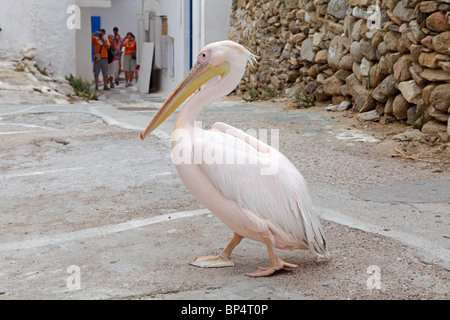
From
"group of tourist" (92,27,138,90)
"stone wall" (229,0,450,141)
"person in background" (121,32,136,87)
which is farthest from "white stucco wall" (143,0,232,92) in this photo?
"stone wall" (229,0,450,141)

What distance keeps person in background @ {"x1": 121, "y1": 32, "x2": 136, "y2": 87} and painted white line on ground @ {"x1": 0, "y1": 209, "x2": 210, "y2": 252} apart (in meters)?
16.0

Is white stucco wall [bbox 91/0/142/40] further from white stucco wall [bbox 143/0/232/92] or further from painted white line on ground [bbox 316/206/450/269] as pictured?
painted white line on ground [bbox 316/206/450/269]

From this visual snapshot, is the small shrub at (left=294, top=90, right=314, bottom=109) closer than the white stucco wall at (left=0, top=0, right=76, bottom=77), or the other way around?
the small shrub at (left=294, top=90, right=314, bottom=109)

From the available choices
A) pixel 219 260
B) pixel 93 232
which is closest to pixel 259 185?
pixel 219 260

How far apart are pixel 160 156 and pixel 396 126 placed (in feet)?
9.86

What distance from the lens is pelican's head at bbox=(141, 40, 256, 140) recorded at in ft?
10.5

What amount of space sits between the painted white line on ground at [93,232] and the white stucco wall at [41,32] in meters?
9.98

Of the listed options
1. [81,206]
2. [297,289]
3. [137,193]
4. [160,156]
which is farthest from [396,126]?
[297,289]

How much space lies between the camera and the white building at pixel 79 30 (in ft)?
42.5

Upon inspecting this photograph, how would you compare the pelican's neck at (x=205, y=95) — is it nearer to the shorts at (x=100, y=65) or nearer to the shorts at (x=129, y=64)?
the shorts at (x=100, y=65)

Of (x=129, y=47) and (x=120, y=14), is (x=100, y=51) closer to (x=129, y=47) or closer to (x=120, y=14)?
(x=129, y=47)

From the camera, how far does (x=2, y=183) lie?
518 cm

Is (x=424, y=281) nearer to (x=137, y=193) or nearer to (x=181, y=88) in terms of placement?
(x=181, y=88)

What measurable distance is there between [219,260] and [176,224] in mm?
877
